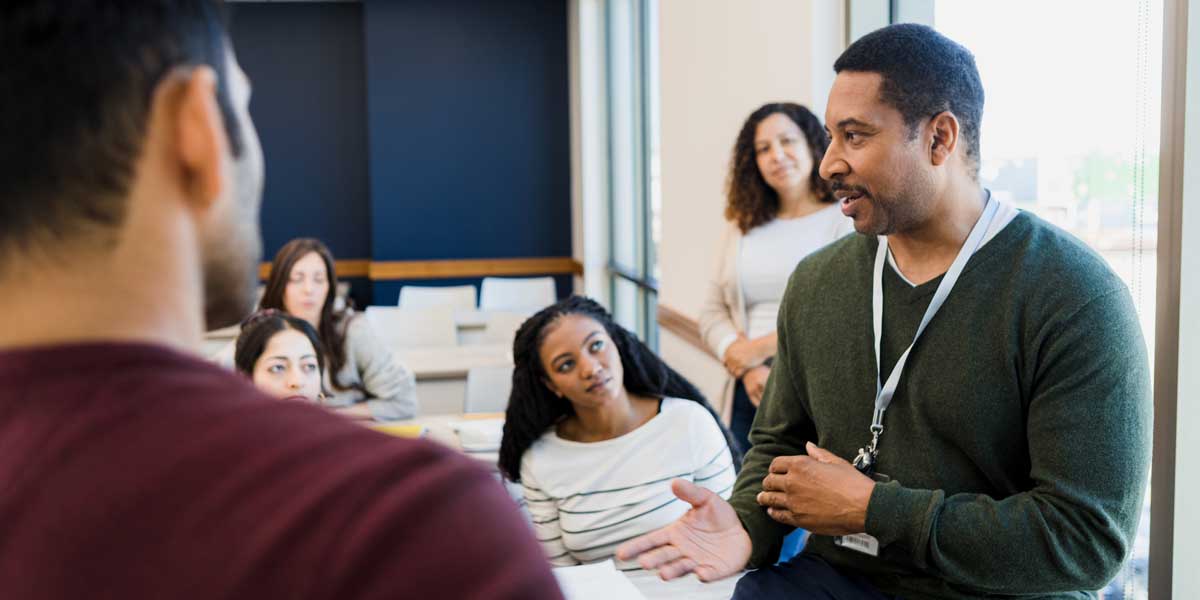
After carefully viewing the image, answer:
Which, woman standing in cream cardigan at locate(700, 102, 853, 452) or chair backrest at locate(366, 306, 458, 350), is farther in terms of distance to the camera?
chair backrest at locate(366, 306, 458, 350)

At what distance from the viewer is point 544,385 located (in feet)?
10.7

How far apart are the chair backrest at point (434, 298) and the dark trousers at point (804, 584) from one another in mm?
Answer: 5557

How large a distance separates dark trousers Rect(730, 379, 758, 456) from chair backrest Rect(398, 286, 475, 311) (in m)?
3.90

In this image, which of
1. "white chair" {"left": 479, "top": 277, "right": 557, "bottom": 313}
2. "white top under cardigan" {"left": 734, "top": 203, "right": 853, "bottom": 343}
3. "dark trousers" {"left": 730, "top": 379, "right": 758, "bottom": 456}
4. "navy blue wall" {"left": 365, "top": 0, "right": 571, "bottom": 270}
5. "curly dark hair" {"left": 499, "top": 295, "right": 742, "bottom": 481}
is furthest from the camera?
"navy blue wall" {"left": 365, "top": 0, "right": 571, "bottom": 270}

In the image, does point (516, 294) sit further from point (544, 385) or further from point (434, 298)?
point (544, 385)

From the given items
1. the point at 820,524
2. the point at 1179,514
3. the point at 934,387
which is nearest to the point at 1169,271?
the point at 1179,514

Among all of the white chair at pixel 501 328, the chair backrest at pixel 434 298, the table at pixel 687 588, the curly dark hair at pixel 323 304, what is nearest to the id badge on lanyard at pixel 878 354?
the table at pixel 687 588

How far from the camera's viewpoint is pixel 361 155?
10203 mm

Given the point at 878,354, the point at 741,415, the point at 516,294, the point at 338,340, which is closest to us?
the point at 878,354

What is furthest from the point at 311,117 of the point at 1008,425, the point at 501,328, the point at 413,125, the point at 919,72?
the point at 1008,425

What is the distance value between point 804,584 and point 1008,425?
0.41 m

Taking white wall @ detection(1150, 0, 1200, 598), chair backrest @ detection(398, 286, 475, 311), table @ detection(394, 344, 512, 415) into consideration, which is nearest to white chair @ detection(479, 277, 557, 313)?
chair backrest @ detection(398, 286, 475, 311)

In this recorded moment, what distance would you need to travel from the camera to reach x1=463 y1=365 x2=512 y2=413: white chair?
200 inches

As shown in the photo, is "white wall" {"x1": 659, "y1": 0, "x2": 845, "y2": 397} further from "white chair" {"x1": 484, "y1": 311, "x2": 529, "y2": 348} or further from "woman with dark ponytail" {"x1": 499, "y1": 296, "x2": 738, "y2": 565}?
"woman with dark ponytail" {"x1": 499, "y1": 296, "x2": 738, "y2": 565}
